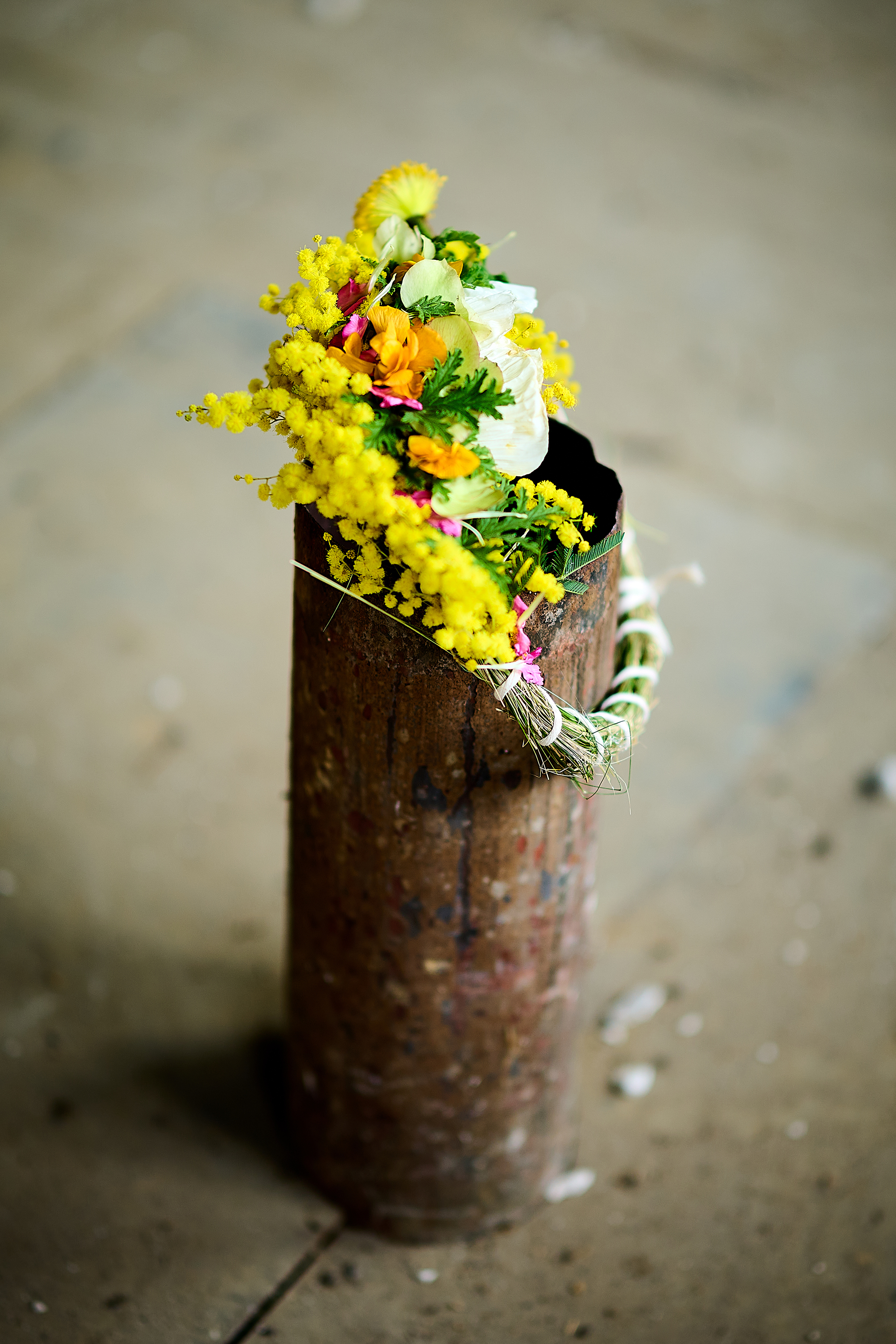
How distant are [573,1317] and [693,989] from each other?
0.67m

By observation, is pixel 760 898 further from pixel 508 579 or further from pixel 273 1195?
pixel 508 579

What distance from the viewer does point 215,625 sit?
2.99 m

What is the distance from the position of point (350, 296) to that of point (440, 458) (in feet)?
0.83

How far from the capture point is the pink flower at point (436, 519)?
4.15 ft

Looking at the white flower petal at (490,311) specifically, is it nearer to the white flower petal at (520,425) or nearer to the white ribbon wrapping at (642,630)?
the white flower petal at (520,425)

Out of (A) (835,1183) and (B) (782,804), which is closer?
(A) (835,1183)

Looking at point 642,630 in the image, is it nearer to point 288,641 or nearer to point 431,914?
point 431,914

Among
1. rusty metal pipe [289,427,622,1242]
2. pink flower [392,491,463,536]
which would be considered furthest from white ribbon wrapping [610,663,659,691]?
pink flower [392,491,463,536]

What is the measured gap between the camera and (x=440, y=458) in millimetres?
1255

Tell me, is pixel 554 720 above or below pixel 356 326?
below

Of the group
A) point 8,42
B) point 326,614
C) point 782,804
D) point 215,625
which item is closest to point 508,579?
point 326,614

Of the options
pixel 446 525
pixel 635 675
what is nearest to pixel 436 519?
pixel 446 525

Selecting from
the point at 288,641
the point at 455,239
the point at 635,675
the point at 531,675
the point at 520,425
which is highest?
the point at 455,239

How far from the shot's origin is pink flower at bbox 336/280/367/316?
4.50 feet
